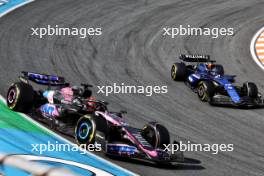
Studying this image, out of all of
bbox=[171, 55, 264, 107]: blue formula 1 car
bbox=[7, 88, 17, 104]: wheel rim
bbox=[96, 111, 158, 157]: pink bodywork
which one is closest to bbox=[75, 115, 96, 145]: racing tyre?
Result: bbox=[96, 111, 158, 157]: pink bodywork

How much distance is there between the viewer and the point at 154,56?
66.8 ft

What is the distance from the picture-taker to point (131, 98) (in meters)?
15.6

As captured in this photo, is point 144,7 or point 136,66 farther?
point 144,7

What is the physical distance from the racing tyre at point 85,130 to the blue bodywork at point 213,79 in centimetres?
612

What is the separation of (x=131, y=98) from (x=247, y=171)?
5.47 metres

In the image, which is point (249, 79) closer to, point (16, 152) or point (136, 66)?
point (136, 66)

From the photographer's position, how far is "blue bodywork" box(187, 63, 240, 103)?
15.6 m

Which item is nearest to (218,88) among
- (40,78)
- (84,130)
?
(40,78)

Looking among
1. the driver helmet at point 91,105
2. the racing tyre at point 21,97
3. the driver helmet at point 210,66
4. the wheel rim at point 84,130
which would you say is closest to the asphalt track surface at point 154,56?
the wheel rim at point 84,130

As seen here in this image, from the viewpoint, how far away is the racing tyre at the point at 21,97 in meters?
12.2

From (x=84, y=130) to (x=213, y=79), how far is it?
21.9 feet

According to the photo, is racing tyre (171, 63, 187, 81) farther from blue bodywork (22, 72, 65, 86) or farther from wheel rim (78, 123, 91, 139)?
wheel rim (78, 123, 91, 139)

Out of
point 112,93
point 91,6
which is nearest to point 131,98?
point 112,93

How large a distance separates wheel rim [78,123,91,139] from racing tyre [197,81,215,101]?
589cm
